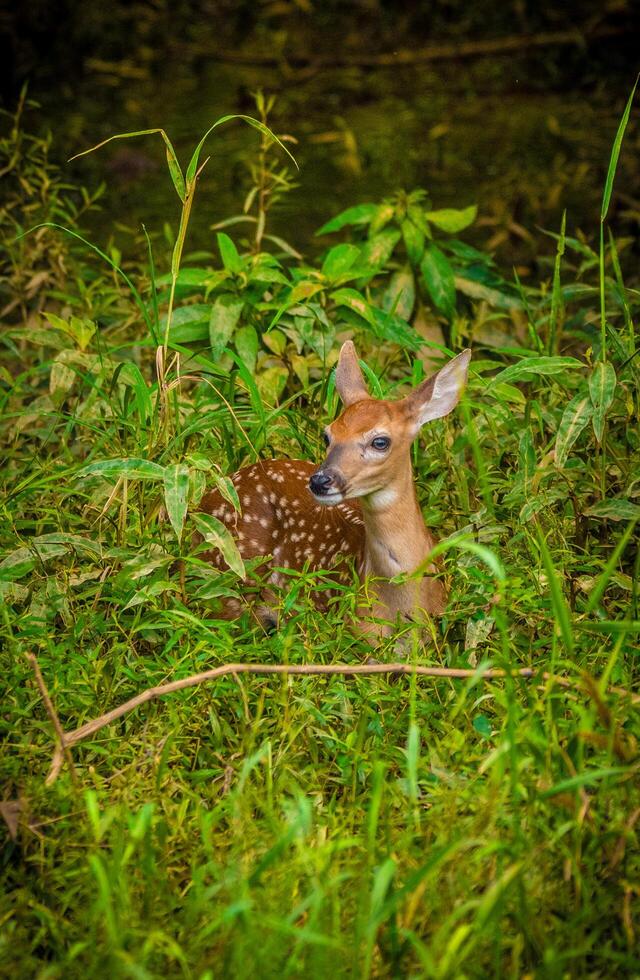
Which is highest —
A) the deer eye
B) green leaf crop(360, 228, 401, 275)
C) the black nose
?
green leaf crop(360, 228, 401, 275)

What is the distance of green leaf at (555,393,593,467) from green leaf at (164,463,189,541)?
3.08 feet

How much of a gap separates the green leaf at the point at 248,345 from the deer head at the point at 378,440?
0.74 meters

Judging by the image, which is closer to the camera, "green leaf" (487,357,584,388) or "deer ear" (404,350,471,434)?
"green leaf" (487,357,584,388)

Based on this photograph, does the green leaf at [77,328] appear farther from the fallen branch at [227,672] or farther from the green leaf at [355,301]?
the fallen branch at [227,672]

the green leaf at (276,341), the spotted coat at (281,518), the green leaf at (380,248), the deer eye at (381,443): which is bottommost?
the spotted coat at (281,518)

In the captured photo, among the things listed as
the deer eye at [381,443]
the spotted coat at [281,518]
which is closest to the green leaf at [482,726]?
the deer eye at [381,443]

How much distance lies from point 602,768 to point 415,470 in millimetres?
1521

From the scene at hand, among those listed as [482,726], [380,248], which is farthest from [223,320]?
[482,726]

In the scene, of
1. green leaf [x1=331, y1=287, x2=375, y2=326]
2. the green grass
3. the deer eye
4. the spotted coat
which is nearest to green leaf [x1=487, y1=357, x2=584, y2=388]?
the green grass

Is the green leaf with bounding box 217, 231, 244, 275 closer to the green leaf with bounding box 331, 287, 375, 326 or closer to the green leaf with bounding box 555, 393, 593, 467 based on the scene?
the green leaf with bounding box 331, 287, 375, 326

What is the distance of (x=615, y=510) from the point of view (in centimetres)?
311

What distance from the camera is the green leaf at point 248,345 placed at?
3971 millimetres

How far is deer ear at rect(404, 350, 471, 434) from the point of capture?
3254 mm

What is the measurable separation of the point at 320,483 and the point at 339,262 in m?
1.33
